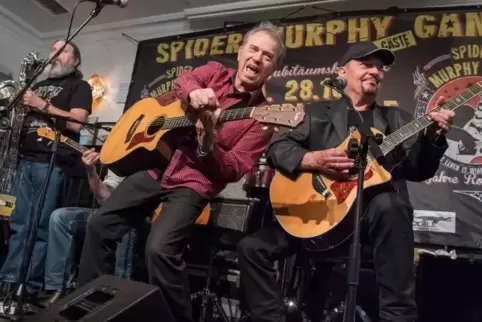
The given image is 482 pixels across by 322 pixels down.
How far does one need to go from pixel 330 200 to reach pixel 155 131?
42.3 inches

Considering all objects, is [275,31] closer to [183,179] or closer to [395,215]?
[183,179]

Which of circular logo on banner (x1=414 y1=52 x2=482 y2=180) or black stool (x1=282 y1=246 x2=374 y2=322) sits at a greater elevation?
circular logo on banner (x1=414 y1=52 x2=482 y2=180)

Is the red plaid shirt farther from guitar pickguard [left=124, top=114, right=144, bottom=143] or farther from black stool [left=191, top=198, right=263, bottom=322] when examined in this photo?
black stool [left=191, top=198, right=263, bottom=322]

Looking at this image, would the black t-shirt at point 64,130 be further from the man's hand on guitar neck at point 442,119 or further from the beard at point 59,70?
the man's hand on guitar neck at point 442,119

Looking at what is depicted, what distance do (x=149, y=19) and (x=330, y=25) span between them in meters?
2.25

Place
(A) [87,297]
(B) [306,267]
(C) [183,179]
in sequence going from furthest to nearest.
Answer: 1. (B) [306,267]
2. (C) [183,179]
3. (A) [87,297]

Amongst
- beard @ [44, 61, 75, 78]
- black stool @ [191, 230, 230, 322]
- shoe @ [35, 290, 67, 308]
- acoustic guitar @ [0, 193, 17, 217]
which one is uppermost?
beard @ [44, 61, 75, 78]

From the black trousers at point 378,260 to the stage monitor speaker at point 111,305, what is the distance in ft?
2.20

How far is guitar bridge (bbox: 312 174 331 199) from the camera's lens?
6.78 feet

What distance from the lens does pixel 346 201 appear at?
1992 millimetres

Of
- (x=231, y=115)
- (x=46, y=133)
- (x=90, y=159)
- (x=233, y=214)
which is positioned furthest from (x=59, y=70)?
(x=231, y=115)

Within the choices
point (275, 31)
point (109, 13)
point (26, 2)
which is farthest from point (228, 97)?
point (26, 2)

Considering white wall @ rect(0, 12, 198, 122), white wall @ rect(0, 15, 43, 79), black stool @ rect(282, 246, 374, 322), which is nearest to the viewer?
black stool @ rect(282, 246, 374, 322)

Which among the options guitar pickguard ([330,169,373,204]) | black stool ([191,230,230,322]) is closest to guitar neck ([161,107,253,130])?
guitar pickguard ([330,169,373,204])
